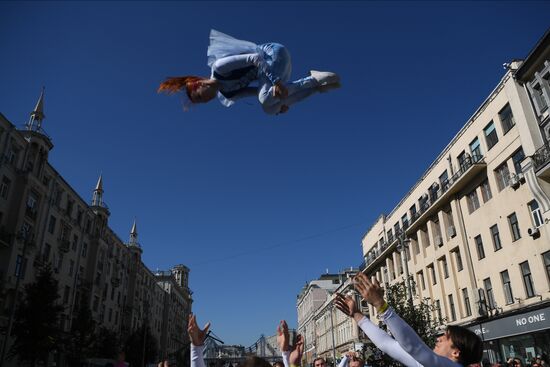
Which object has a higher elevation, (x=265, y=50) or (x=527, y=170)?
(x=527, y=170)

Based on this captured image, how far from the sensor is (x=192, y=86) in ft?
17.8

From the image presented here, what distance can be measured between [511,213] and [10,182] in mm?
33898

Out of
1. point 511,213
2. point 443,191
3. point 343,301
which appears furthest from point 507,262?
point 343,301

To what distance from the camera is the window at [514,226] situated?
25609 mm

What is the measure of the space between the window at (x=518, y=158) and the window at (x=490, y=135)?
7.15 ft

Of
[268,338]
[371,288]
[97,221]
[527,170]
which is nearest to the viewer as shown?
[371,288]

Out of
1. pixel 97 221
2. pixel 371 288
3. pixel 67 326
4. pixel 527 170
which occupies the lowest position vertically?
pixel 371 288

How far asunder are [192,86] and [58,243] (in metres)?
41.2

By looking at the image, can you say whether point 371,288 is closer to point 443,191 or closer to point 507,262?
point 507,262

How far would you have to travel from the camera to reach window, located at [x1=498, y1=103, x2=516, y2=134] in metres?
26.2

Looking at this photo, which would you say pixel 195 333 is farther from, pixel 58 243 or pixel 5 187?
pixel 58 243

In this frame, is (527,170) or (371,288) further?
(527,170)

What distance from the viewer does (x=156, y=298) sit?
8319cm

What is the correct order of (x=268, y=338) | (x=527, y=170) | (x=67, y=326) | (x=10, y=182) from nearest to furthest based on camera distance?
1. (x=527, y=170)
2. (x=10, y=182)
3. (x=67, y=326)
4. (x=268, y=338)
